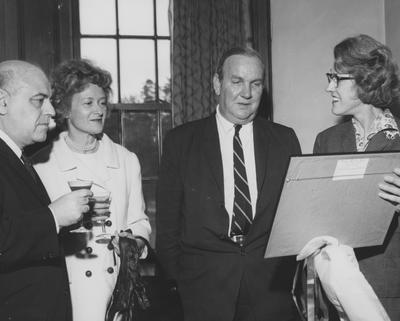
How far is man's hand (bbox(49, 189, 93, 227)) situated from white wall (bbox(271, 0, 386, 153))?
1.97 m

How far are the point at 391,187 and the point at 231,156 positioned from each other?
101cm

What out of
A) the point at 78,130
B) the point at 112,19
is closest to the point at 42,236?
the point at 78,130

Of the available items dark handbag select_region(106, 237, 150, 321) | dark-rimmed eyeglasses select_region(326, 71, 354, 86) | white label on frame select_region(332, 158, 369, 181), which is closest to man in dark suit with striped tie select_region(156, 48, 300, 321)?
dark handbag select_region(106, 237, 150, 321)

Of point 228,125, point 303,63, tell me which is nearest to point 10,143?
point 228,125

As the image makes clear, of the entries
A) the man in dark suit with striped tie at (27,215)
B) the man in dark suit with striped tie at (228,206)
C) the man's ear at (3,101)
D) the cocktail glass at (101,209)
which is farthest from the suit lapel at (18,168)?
the man in dark suit with striped tie at (228,206)

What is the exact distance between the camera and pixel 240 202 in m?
2.71

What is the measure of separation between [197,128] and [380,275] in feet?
4.13

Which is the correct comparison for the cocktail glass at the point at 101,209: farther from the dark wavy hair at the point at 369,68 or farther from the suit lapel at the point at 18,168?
the dark wavy hair at the point at 369,68

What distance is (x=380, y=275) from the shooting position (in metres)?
2.42

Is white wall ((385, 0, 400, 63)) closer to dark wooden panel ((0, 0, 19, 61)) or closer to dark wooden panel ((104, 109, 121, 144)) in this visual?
dark wooden panel ((104, 109, 121, 144))

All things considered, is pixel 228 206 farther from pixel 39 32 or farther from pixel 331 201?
pixel 39 32

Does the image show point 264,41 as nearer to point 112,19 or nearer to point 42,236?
point 112,19

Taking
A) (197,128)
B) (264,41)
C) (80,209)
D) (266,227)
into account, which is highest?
(264,41)

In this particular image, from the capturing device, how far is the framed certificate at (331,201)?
190 cm
